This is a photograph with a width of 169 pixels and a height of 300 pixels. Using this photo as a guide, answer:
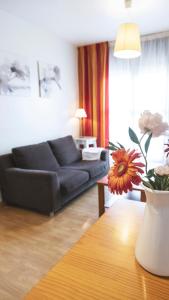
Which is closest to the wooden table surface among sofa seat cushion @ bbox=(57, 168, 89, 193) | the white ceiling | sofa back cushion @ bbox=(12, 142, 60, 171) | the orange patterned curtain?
sofa seat cushion @ bbox=(57, 168, 89, 193)

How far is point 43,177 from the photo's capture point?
102 inches

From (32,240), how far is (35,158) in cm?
119

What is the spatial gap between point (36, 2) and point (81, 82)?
2077 millimetres

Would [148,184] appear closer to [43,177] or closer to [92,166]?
[43,177]

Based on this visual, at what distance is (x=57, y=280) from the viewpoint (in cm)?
80

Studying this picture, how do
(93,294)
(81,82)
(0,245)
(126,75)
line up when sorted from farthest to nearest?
(81,82) < (126,75) < (0,245) < (93,294)

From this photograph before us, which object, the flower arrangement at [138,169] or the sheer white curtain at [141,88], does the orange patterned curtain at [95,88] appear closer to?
the sheer white curtain at [141,88]

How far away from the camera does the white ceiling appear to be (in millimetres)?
2750

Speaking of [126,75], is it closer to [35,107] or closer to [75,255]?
[35,107]

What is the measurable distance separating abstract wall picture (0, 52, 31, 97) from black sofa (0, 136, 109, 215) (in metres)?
0.82

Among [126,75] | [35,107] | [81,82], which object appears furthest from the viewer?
[81,82]

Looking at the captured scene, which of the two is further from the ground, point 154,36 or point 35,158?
point 154,36

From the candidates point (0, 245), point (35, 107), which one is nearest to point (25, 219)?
point (0, 245)

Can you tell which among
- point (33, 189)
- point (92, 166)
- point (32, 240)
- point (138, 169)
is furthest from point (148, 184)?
point (92, 166)
